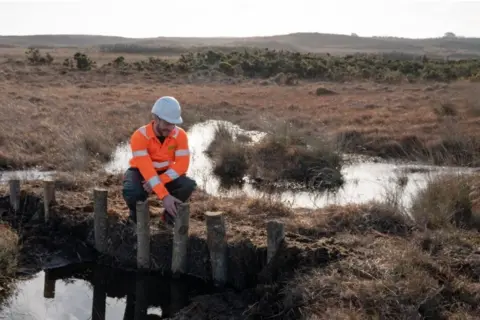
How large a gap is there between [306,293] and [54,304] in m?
3.02

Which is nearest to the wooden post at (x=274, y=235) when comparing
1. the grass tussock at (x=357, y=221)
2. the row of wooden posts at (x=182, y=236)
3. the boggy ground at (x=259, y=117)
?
the row of wooden posts at (x=182, y=236)

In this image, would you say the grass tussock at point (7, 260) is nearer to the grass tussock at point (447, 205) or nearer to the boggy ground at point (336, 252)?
the boggy ground at point (336, 252)

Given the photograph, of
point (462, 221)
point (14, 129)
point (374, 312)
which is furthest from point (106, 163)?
point (374, 312)

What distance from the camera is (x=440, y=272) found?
18.4 feet

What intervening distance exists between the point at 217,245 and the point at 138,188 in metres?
1.31

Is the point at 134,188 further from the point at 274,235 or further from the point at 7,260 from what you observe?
the point at 274,235

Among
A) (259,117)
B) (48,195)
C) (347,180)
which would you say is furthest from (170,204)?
(259,117)

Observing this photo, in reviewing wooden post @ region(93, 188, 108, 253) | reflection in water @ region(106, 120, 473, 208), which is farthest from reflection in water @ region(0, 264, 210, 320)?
reflection in water @ region(106, 120, 473, 208)

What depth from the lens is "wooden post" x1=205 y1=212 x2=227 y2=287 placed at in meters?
6.24

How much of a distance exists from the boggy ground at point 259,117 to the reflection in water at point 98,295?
12.9 ft

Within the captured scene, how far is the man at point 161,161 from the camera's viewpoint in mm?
6430

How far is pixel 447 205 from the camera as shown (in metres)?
7.27

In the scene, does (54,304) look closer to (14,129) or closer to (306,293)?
(306,293)

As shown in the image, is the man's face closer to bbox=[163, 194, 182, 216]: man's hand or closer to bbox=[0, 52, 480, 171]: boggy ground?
bbox=[163, 194, 182, 216]: man's hand
